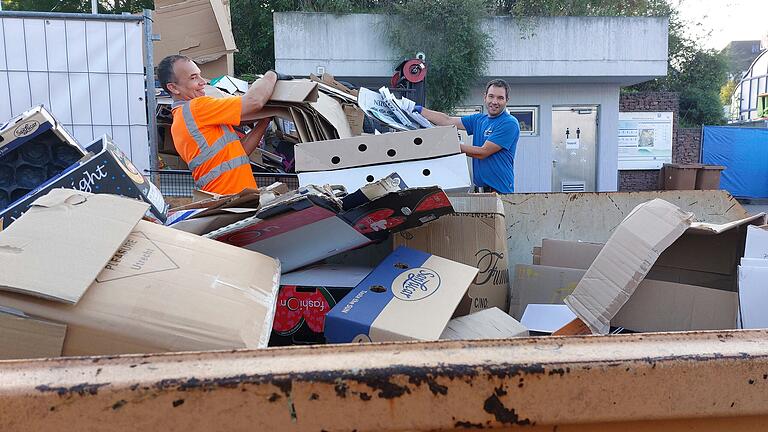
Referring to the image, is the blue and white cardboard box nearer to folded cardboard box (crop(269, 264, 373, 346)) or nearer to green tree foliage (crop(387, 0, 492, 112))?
folded cardboard box (crop(269, 264, 373, 346))

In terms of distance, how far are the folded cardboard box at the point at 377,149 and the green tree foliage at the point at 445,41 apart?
7.74 metres

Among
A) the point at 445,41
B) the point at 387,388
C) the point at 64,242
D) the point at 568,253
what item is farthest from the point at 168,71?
the point at 445,41

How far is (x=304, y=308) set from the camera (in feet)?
5.92

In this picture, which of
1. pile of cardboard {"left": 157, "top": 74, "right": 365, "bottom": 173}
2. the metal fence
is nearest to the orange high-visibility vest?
pile of cardboard {"left": 157, "top": 74, "right": 365, "bottom": 173}

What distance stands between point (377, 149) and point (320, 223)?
622 millimetres

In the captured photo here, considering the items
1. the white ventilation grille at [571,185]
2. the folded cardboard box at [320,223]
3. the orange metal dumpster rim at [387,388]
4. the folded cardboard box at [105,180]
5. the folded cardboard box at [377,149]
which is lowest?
the white ventilation grille at [571,185]

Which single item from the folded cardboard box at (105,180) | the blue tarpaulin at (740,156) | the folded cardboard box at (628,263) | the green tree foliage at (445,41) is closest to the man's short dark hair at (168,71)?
the folded cardboard box at (105,180)

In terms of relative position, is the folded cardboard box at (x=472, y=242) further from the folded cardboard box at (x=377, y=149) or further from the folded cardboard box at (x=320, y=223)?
the folded cardboard box at (x=377, y=149)

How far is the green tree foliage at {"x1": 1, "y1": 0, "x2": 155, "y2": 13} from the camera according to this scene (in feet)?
41.8

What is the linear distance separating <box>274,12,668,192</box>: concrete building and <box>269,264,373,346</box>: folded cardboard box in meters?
8.32

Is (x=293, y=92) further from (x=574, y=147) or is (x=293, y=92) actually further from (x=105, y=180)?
(x=574, y=147)

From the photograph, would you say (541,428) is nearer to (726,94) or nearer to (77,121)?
(77,121)

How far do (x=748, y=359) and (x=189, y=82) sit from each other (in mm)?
3040

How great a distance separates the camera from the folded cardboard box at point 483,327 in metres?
1.66
